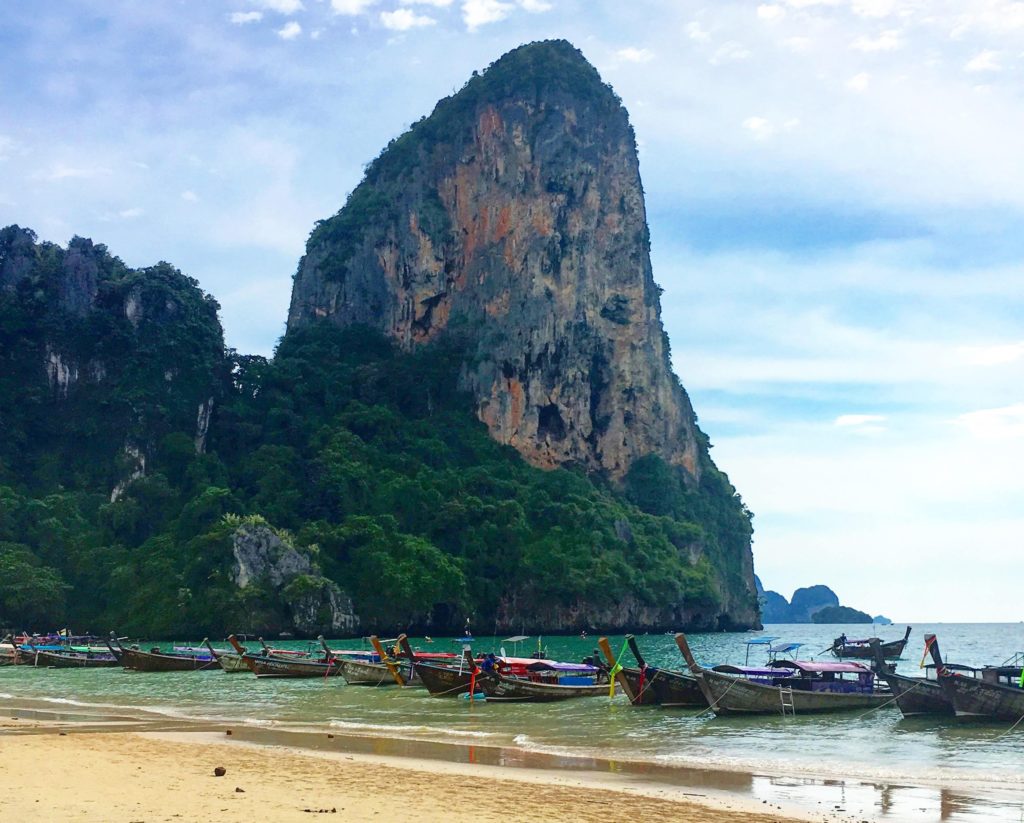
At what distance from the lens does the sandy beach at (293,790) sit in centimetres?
1155

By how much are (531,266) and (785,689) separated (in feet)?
244

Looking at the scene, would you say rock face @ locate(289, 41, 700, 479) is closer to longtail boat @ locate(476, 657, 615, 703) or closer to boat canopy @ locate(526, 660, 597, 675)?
boat canopy @ locate(526, 660, 597, 675)

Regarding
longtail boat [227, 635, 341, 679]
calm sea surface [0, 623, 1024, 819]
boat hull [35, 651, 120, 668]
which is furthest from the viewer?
boat hull [35, 651, 120, 668]

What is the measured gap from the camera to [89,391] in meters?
83.7

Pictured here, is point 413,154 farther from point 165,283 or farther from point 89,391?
point 89,391

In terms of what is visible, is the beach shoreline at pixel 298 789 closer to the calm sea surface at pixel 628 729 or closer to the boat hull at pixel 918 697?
the calm sea surface at pixel 628 729

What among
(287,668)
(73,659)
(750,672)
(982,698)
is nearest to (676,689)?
(750,672)

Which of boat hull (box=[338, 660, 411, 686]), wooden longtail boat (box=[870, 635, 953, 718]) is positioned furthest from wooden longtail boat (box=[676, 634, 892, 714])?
boat hull (box=[338, 660, 411, 686])

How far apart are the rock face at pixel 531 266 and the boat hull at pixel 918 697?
2734 inches

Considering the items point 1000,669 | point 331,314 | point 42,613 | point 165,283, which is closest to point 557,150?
point 331,314

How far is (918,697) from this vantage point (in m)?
23.6

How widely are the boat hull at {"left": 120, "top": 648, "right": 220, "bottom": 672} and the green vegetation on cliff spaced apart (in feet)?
73.7

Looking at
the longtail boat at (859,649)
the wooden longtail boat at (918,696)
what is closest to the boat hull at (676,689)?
the wooden longtail boat at (918,696)

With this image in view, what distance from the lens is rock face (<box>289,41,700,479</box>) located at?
311 ft
